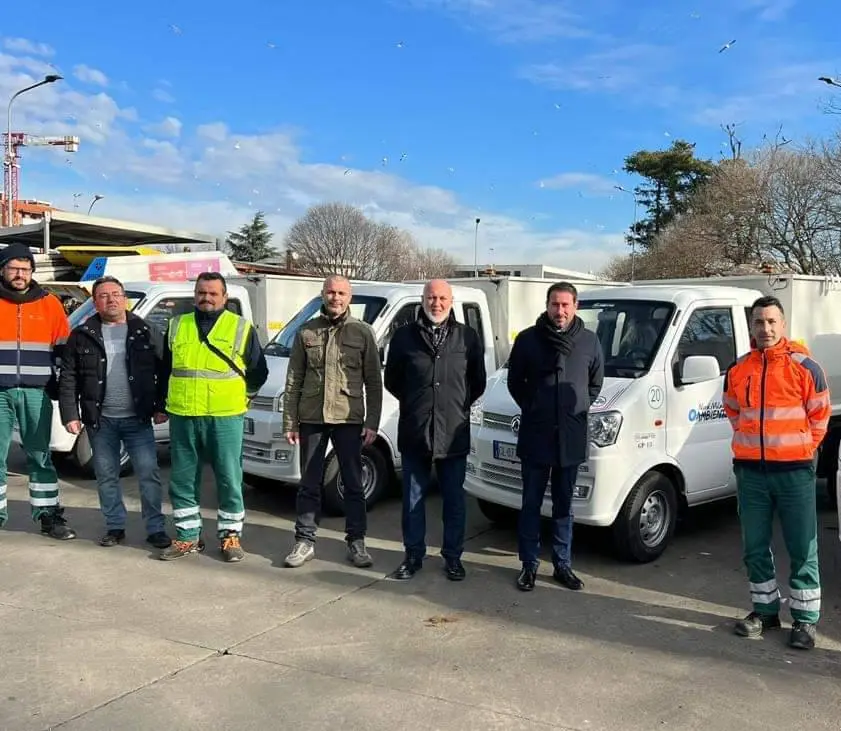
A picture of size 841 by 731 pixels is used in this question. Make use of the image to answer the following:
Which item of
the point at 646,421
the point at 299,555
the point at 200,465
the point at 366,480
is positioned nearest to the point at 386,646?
the point at 299,555

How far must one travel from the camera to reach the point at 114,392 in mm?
5855

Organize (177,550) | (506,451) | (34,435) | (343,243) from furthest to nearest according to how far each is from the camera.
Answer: (343,243), (34,435), (506,451), (177,550)

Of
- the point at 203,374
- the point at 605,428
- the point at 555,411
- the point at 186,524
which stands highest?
the point at 203,374

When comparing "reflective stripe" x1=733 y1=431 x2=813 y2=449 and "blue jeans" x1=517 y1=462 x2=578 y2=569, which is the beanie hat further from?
"reflective stripe" x1=733 y1=431 x2=813 y2=449

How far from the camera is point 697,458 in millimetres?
5957

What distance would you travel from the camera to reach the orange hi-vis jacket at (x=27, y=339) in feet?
20.0

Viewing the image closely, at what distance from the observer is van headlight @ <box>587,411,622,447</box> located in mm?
5414

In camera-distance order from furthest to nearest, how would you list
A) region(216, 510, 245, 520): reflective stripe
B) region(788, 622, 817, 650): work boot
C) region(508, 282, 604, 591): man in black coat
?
region(216, 510, 245, 520): reflective stripe, region(508, 282, 604, 591): man in black coat, region(788, 622, 817, 650): work boot

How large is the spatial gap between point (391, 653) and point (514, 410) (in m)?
2.25

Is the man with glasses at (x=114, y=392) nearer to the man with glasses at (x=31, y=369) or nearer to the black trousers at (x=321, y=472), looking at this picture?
the man with glasses at (x=31, y=369)

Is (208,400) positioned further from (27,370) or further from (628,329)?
(628,329)

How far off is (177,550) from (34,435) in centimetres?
156

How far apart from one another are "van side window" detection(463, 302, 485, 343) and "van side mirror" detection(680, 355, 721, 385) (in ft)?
9.48

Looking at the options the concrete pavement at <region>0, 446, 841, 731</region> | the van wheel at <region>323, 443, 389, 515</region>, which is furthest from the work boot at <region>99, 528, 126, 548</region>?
the van wheel at <region>323, 443, 389, 515</region>
